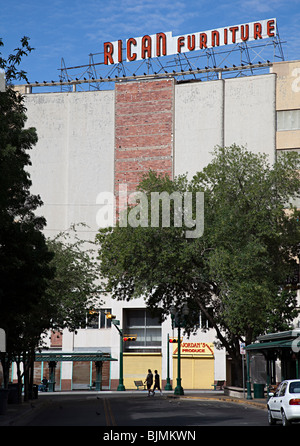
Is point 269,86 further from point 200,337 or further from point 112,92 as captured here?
point 200,337

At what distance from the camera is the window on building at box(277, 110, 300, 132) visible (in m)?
66.2

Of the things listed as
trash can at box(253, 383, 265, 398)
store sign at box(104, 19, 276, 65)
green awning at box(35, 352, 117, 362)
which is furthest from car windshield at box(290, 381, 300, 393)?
store sign at box(104, 19, 276, 65)

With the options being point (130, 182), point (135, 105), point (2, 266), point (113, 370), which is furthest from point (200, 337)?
point (2, 266)

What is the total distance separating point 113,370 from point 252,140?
25.1m

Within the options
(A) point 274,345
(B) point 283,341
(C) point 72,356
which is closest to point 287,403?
(B) point 283,341

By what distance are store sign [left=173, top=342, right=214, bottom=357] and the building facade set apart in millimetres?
93

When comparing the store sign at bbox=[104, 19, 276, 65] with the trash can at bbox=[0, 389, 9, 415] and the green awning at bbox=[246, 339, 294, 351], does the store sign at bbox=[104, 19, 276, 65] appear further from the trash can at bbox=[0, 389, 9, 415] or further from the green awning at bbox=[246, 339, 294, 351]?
the trash can at bbox=[0, 389, 9, 415]

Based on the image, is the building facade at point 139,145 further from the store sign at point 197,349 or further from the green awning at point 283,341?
the green awning at point 283,341

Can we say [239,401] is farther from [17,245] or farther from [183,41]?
[183,41]

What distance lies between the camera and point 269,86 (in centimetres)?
6756

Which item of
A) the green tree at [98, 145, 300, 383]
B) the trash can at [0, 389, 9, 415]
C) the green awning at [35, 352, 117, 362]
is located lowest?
the trash can at [0, 389, 9, 415]

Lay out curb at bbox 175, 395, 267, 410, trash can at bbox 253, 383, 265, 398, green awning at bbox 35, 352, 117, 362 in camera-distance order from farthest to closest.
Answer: green awning at bbox 35, 352, 117, 362
trash can at bbox 253, 383, 265, 398
curb at bbox 175, 395, 267, 410

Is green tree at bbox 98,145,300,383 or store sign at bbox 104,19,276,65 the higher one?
store sign at bbox 104,19,276,65

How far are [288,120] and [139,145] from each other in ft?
47.1
